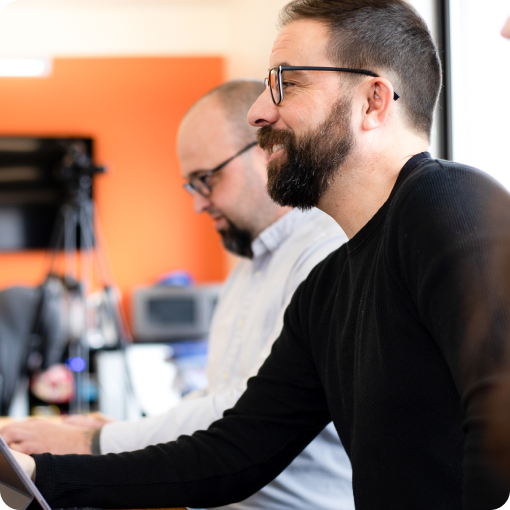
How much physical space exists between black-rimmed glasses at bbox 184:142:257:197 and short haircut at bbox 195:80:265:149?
2cm

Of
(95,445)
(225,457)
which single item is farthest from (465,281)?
(95,445)

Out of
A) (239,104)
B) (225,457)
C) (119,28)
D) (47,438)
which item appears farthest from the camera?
(119,28)

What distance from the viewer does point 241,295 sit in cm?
158

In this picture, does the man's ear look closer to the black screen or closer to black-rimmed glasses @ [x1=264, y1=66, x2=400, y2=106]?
black-rimmed glasses @ [x1=264, y1=66, x2=400, y2=106]

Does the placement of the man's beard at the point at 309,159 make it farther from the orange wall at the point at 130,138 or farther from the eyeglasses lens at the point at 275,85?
the orange wall at the point at 130,138

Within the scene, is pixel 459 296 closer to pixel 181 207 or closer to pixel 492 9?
pixel 492 9

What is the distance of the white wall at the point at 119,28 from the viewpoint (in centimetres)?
459

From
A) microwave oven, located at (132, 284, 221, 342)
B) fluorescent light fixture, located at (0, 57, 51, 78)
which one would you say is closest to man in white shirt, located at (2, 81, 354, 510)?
microwave oven, located at (132, 284, 221, 342)

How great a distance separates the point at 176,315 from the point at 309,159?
3.42m

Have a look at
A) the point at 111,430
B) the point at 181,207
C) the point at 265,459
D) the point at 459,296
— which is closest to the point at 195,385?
the point at 111,430

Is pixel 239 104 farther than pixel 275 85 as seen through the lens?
Yes

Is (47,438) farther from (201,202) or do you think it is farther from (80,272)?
(80,272)

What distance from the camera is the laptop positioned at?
2.33 feet

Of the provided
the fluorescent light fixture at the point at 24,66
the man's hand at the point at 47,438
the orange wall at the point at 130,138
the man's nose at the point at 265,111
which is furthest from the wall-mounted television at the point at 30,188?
the man's nose at the point at 265,111
